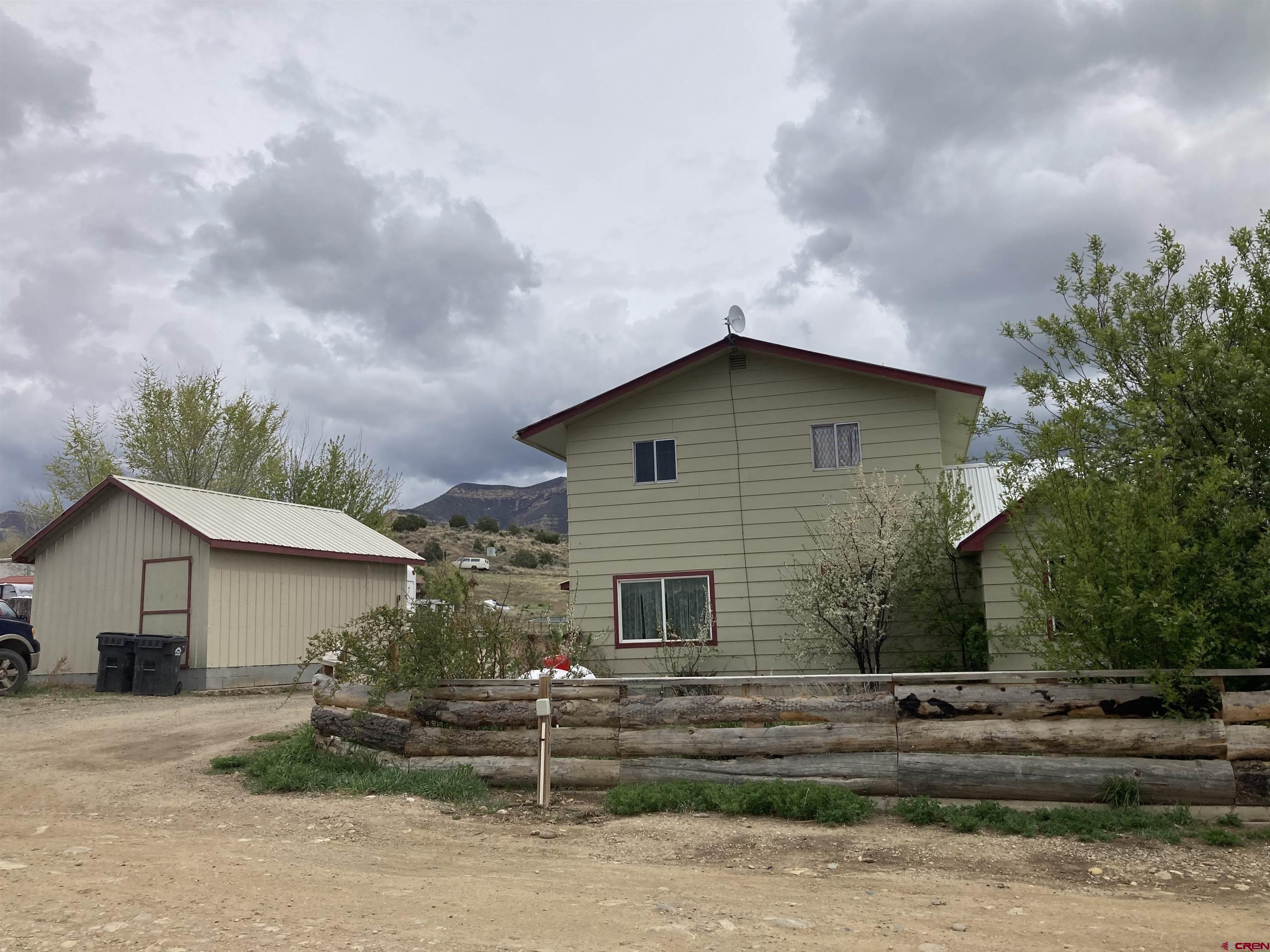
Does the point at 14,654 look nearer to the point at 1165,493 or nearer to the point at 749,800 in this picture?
the point at 749,800

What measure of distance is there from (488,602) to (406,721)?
71.9 inches

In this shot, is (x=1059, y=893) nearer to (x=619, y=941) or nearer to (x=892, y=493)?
(x=619, y=941)

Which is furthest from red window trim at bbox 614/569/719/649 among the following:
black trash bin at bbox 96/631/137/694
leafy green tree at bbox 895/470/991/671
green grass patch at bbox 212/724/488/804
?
black trash bin at bbox 96/631/137/694

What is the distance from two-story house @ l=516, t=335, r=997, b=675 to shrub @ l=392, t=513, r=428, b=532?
53.3 m

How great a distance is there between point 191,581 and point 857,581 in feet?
44.6

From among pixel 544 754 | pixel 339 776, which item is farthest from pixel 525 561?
pixel 544 754

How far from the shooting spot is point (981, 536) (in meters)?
14.1

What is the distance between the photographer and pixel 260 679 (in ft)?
68.8

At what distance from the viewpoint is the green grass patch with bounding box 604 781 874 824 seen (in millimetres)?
7918

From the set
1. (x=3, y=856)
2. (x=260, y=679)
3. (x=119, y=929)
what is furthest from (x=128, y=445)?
(x=119, y=929)

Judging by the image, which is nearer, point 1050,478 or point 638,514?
point 1050,478

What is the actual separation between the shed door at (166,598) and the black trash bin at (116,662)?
2.07ft

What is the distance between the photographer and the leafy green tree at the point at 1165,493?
7.70 m

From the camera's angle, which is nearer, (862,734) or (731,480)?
(862,734)
